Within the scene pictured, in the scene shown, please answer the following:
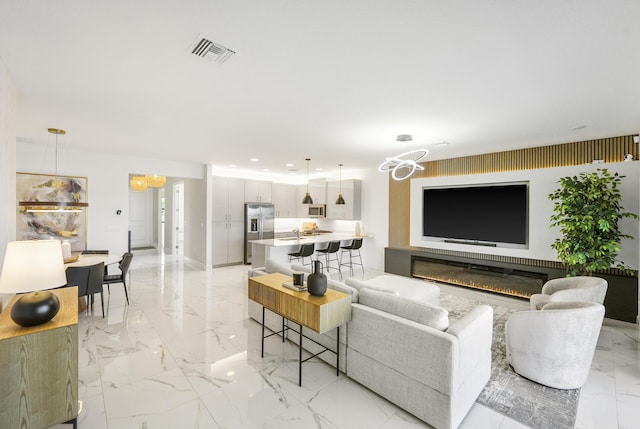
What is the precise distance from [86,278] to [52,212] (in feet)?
8.05

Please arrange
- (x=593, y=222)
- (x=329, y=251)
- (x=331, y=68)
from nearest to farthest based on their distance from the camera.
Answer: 1. (x=331, y=68)
2. (x=593, y=222)
3. (x=329, y=251)

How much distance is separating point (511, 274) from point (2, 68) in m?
6.91

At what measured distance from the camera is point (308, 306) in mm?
2387

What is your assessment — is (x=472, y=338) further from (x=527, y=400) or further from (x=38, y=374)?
(x=38, y=374)

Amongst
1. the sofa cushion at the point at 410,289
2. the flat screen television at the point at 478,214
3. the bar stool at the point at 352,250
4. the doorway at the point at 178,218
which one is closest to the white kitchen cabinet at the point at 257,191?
the doorway at the point at 178,218

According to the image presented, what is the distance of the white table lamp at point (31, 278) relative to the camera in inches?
71.9

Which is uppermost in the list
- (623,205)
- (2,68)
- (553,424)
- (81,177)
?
(2,68)

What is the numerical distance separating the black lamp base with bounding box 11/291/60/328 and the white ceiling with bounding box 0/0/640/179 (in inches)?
67.5

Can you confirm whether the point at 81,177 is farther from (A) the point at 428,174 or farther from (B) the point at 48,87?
(A) the point at 428,174

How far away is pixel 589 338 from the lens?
2496mm

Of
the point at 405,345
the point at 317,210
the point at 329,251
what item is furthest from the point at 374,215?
the point at 405,345

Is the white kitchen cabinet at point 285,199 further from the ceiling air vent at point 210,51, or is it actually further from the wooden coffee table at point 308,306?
the ceiling air vent at point 210,51

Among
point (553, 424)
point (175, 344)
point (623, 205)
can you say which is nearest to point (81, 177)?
point (175, 344)

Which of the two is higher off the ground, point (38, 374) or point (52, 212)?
point (52, 212)
